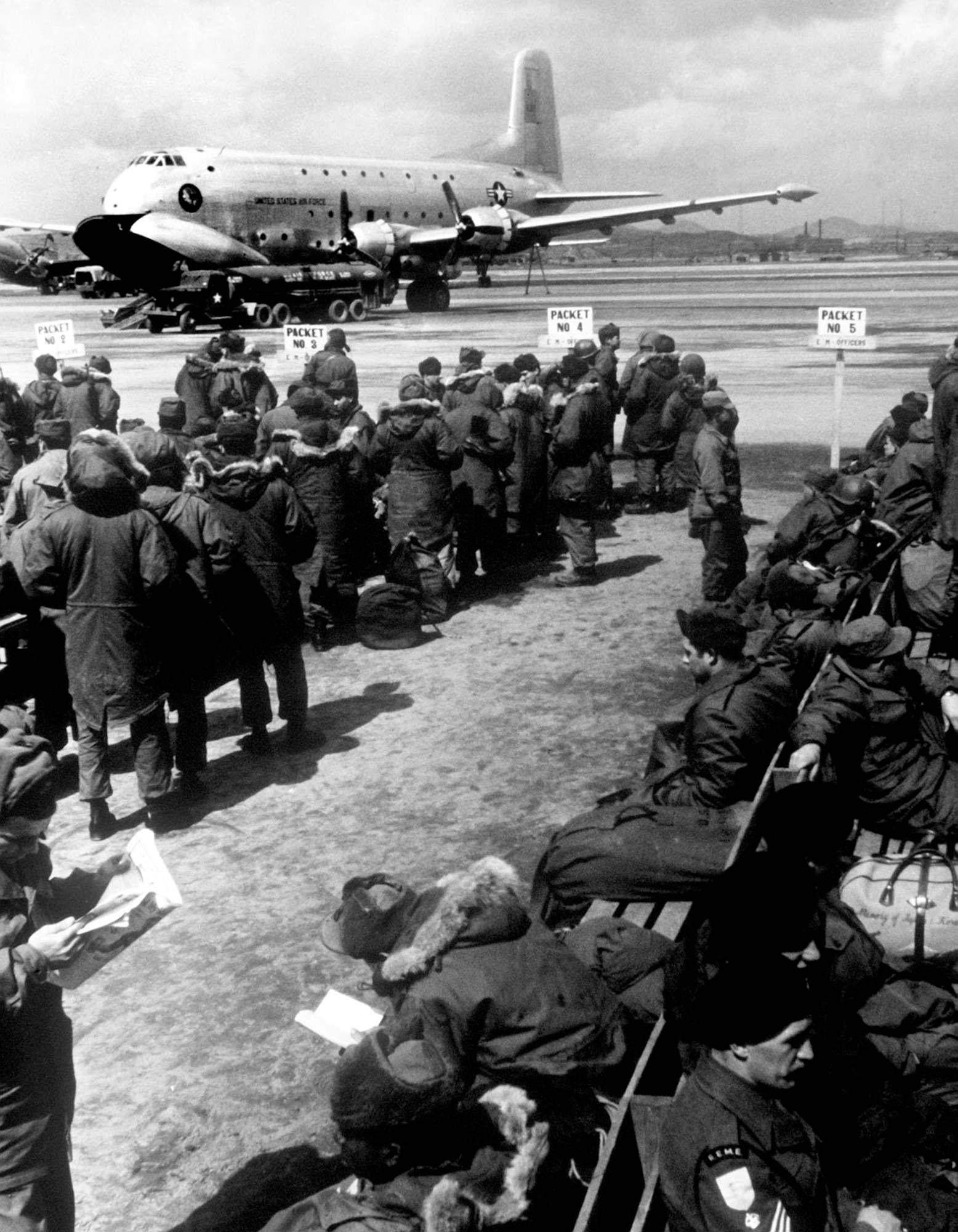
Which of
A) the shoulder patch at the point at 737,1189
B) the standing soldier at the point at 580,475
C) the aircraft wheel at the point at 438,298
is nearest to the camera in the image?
the shoulder patch at the point at 737,1189

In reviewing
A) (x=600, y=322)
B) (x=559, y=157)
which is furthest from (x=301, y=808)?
(x=559, y=157)

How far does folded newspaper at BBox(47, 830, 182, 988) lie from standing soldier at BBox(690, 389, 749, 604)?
7.48 m

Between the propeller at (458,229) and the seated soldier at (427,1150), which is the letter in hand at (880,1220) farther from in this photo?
the propeller at (458,229)

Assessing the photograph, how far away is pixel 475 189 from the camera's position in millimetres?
47875

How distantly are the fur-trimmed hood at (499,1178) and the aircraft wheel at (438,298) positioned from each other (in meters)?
42.3

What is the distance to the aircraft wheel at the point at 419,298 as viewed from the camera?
4341cm

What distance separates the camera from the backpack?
9.58m

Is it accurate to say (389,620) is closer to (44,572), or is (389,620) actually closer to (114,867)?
(44,572)

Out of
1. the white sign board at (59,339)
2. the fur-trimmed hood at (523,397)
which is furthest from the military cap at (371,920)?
the white sign board at (59,339)

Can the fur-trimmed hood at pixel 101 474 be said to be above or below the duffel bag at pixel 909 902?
above

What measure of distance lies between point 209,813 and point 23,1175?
12.1 feet

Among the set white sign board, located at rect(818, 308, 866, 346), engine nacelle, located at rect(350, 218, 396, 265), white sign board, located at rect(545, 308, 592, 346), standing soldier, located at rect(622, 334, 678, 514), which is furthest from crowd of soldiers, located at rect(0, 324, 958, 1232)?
engine nacelle, located at rect(350, 218, 396, 265)

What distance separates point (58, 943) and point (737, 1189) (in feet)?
5.74

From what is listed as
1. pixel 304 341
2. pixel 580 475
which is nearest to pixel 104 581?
pixel 580 475
